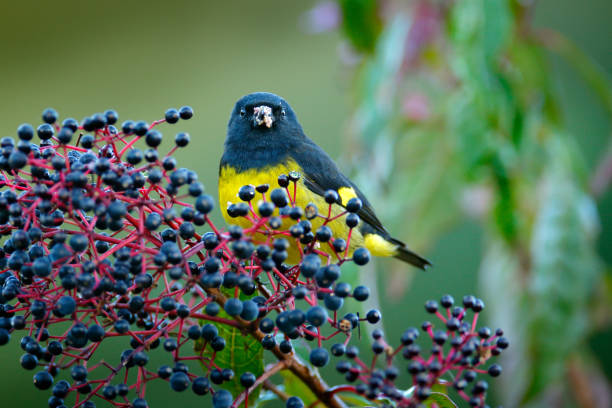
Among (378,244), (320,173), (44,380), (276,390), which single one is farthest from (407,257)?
(44,380)

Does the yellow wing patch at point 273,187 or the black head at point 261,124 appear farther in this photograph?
the black head at point 261,124

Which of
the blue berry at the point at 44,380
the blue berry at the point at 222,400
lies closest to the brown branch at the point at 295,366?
the blue berry at the point at 222,400

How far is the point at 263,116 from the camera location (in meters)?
2.47

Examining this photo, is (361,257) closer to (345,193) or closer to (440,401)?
(440,401)

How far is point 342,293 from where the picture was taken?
3.86ft

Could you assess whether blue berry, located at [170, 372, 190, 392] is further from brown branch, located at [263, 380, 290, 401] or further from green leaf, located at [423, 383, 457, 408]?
green leaf, located at [423, 383, 457, 408]

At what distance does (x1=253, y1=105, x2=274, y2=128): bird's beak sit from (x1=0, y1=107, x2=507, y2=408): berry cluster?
1.20 m

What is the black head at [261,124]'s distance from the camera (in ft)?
8.43

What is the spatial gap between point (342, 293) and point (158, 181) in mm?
393

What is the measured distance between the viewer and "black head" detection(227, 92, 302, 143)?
2.57m

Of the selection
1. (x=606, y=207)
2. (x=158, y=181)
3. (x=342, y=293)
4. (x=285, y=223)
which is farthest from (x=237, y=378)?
(x=606, y=207)

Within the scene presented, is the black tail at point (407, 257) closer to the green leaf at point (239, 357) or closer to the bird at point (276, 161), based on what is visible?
the bird at point (276, 161)

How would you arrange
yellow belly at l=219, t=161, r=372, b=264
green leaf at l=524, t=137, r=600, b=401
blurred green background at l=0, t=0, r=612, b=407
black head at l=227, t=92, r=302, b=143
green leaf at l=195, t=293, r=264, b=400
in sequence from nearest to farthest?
1. green leaf at l=195, t=293, r=264, b=400
2. green leaf at l=524, t=137, r=600, b=401
3. blurred green background at l=0, t=0, r=612, b=407
4. yellow belly at l=219, t=161, r=372, b=264
5. black head at l=227, t=92, r=302, b=143

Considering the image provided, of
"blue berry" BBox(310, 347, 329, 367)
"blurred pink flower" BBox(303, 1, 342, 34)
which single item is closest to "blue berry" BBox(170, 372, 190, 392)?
"blue berry" BBox(310, 347, 329, 367)
